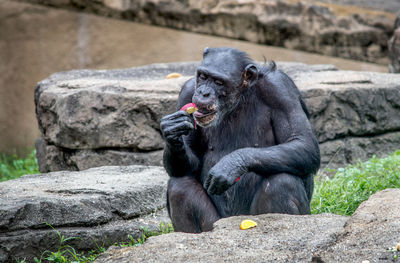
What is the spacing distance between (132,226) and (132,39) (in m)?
6.45

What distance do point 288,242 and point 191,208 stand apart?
950mm

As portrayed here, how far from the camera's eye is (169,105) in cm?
629

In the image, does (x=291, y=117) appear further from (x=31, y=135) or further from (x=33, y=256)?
(x=31, y=135)

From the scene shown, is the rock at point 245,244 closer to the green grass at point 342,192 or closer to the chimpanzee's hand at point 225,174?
the chimpanzee's hand at point 225,174

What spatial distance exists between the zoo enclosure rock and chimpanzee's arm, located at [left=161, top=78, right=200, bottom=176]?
6.28 ft

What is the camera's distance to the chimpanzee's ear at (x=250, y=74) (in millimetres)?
4180

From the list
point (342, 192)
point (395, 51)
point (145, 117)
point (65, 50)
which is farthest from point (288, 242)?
point (65, 50)

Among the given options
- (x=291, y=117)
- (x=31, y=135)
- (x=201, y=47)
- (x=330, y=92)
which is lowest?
(x=31, y=135)

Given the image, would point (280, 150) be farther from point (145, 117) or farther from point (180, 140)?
point (145, 117)

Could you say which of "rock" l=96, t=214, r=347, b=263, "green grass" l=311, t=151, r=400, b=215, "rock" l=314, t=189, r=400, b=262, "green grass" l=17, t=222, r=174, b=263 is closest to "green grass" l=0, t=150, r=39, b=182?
"green grass" l=17, t=222, r=174, b=263

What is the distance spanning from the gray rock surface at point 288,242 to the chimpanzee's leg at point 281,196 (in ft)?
0.72

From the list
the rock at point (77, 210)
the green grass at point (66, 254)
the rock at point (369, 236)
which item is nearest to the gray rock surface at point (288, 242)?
the rock at point (369, 236)

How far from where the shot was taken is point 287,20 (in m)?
9.93

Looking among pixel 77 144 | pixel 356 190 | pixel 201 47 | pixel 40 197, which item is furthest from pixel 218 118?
pixel 201 47
